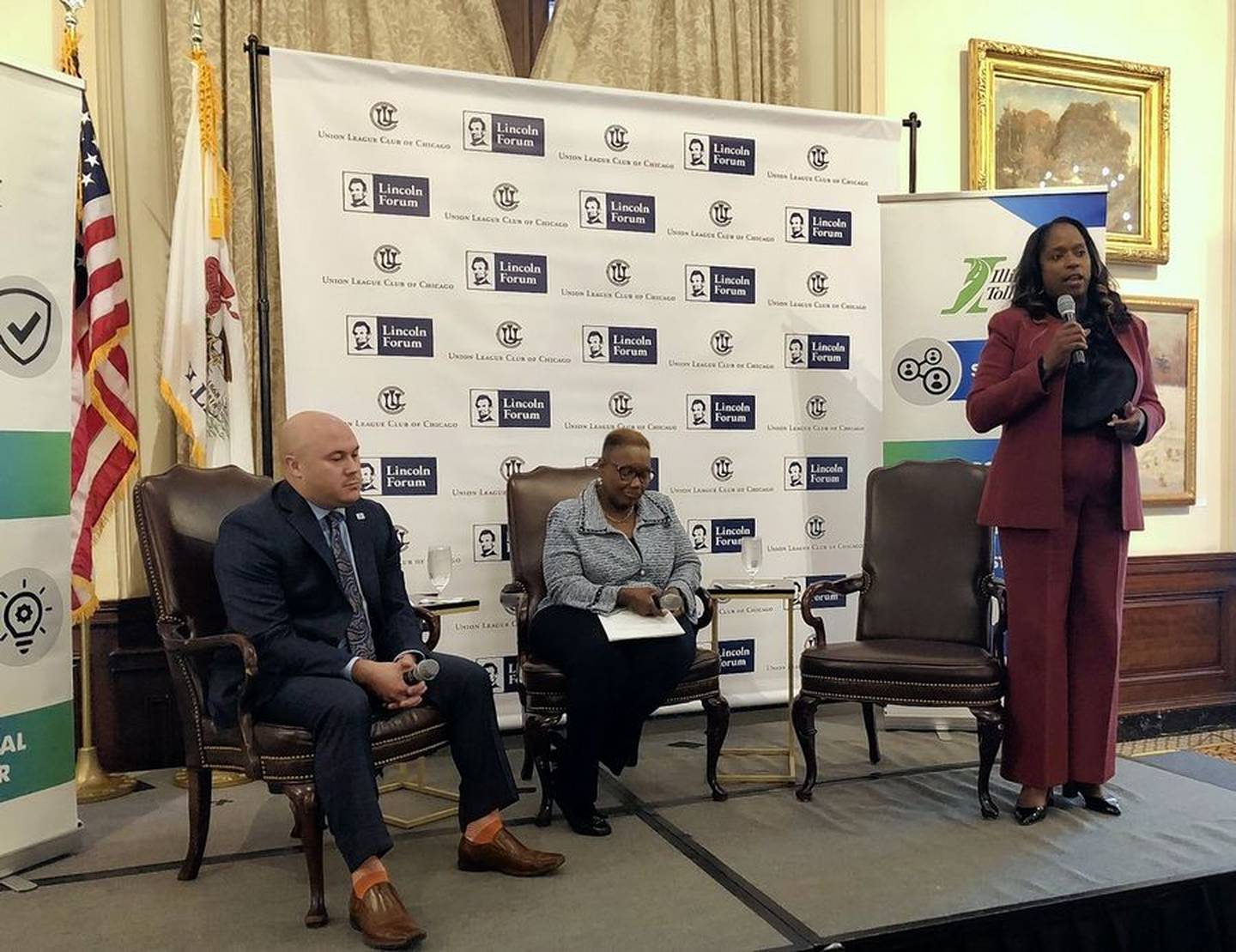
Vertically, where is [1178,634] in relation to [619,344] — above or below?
below

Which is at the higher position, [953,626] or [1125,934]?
[953,626]

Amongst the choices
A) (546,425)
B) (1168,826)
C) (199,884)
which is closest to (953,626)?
(1168,826)

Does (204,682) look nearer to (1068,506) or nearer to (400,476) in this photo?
(400,476)

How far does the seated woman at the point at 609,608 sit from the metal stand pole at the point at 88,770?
1.60 m

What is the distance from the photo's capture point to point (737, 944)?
7.54ft

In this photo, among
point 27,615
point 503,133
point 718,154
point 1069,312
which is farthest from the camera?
point 718,154

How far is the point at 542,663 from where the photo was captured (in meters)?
3.18

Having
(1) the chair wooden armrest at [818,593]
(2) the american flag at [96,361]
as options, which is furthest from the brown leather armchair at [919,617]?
(2) the american flag at [96,361]

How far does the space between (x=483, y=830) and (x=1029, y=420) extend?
205 cm

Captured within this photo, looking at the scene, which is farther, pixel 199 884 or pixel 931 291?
pixel 931 291

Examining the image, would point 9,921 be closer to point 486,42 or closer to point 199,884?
point 199,884

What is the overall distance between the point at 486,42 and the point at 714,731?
122 inches

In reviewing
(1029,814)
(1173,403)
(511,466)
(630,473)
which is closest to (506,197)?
(511,466)

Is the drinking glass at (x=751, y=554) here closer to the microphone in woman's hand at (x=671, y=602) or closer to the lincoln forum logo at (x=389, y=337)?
the microphone in woman's hand at (x=671, y=602)
